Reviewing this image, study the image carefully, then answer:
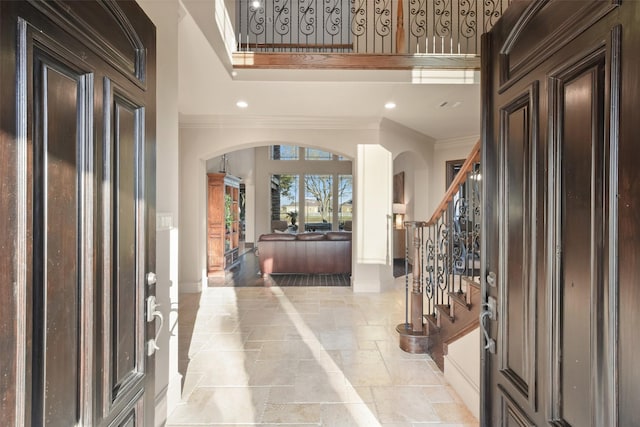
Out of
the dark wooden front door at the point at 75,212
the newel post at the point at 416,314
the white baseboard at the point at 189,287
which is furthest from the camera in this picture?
the white baseboard at the point at 189,287

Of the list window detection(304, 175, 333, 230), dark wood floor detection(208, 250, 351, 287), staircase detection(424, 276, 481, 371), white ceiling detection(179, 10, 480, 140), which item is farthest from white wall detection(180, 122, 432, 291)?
window detection(304, 175, 333, 230)

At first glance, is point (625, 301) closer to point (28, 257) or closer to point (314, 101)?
point (28, 257)

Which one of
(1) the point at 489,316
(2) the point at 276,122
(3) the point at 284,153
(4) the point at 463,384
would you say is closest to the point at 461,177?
(1) the point at 489,316

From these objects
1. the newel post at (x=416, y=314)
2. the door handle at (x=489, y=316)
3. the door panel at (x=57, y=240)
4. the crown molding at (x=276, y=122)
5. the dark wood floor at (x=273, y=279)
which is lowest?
the dark wood floor at (x=273, y=279)

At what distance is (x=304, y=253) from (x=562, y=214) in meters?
5.41

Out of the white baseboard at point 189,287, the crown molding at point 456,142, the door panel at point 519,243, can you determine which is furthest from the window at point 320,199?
the door panel at point 519,243

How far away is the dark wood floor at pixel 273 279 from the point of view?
5574mm

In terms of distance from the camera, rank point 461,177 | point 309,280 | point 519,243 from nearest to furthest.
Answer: point 519,243 → point 461,177 → point 309,280

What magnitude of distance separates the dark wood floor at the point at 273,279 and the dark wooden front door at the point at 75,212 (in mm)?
4417

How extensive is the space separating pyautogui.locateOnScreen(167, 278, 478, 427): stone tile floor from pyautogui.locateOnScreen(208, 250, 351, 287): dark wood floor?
1261mm

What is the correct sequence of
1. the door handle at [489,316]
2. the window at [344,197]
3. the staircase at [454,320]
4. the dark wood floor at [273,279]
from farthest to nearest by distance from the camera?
the window at [344,197] → the dark wood floor at [273,279] → the staircase at [454,320] → the door handle at [489,316]

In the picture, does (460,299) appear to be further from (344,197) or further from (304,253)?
(344,197)

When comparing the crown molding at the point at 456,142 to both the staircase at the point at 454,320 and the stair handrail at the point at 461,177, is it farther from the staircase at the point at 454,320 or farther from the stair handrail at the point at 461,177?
the staircase at the point at 454,320

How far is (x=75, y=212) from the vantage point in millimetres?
834
